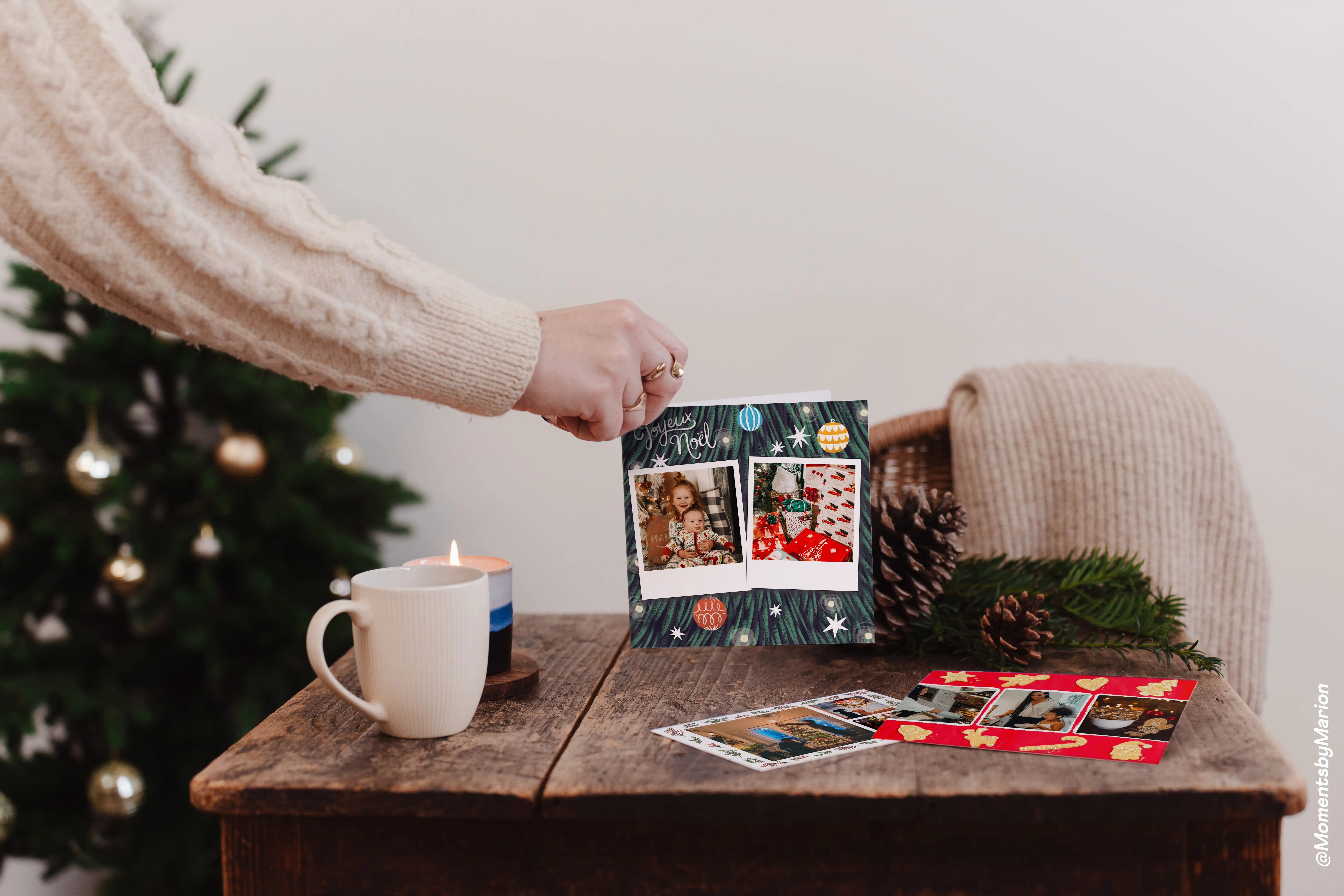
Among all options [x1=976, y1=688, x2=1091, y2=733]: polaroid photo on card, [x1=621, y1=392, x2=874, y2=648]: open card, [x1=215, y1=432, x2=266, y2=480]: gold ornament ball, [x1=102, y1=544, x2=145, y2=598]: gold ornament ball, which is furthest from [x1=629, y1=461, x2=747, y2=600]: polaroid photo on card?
[x1=102, y1=544, x2=145, y2=598]: gold ornament ball

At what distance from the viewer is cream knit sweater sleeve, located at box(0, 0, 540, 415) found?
0.56 metres

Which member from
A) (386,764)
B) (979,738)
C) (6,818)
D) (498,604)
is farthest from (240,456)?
(979,738)

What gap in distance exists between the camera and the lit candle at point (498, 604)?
715mm

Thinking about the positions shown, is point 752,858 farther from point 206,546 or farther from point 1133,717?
point 206,546

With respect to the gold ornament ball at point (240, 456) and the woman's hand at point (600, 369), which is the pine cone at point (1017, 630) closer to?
the woman's hand at point (600, 369)

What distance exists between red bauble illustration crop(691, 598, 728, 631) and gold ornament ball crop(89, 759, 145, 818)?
103 cm


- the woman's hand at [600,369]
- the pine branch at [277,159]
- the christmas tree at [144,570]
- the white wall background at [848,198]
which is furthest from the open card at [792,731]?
the pine branch at [277,159]

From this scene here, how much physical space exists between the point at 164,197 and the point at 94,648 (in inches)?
41.4

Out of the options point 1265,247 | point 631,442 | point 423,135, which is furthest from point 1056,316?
point 423,135

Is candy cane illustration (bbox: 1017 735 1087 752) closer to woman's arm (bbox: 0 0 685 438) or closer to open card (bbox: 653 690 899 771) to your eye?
open card (bbox: 653 690 899 771)

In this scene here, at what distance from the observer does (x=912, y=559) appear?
2.56 ft

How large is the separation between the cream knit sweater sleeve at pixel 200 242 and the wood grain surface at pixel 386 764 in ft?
0.78

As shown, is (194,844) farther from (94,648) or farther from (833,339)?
(833,339)

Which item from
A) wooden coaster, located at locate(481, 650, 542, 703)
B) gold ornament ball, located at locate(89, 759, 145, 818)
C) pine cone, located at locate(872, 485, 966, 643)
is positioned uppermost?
pine cone, located at locate(872, 485, 966, 643)
